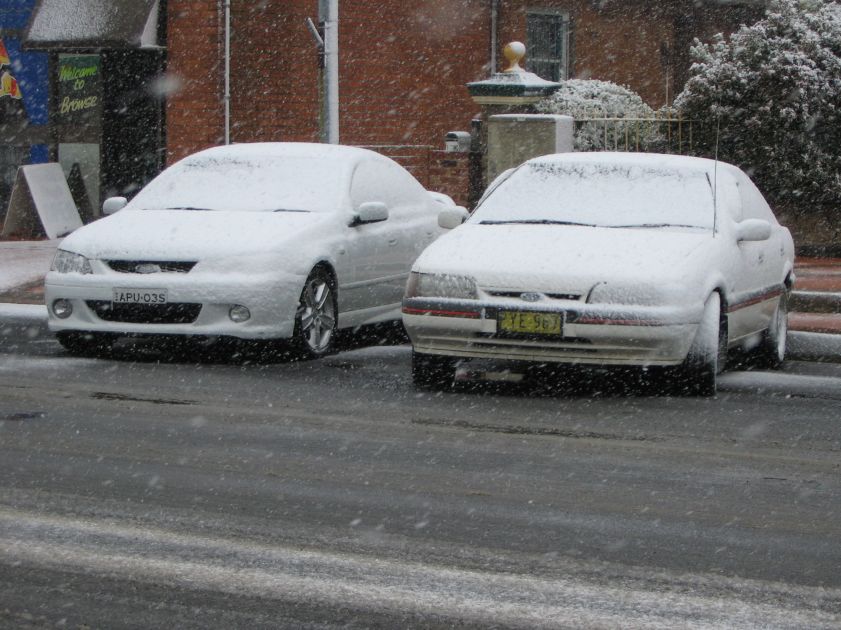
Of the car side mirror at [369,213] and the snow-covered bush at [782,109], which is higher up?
the snow-covered bush at [782,109]

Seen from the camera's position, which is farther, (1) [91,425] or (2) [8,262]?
(2) [8,262]

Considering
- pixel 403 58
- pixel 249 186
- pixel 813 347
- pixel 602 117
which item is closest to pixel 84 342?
pixel 249 186

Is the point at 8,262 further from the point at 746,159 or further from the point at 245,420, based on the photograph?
the point at 245,420

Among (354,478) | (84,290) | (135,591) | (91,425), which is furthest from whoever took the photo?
(84,290)

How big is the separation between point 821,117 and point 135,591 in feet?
47.8

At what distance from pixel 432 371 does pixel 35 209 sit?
466 inches

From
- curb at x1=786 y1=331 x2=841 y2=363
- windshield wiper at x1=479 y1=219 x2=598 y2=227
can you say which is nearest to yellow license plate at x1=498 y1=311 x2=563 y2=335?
windshield wiper at x1=479 y1=219 x2=598 y2=227

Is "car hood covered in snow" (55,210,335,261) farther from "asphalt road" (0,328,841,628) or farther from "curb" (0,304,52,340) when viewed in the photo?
"curb" (0,304,52,340)

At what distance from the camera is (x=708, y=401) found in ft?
31.0

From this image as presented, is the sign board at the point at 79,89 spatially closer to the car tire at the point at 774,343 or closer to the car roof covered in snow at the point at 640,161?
the car roof covered in snow at the point at 640,161

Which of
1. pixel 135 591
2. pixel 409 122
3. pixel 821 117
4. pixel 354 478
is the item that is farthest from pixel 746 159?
pixel 135 591

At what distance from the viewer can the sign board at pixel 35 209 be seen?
20.5 metres

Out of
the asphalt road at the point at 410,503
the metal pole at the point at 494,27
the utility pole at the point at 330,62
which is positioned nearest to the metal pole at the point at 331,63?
the utility pole at the point at 330,62

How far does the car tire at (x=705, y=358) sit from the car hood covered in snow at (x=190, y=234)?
2.82m
